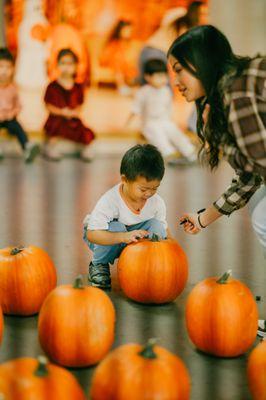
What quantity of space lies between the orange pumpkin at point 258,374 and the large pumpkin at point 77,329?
40 centimetres

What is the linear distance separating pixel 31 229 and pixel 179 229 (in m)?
0.65

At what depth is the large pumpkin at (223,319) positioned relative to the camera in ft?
6.33

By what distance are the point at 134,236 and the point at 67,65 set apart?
413cm

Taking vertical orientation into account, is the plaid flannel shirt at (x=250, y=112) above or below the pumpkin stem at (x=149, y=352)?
above

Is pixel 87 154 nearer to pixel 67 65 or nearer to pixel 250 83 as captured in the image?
pixel 67 65

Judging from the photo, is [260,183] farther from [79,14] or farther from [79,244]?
[79,14]

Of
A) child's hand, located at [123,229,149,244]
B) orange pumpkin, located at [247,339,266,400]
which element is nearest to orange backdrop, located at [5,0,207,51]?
child's hand, located at [123,229,149,244]

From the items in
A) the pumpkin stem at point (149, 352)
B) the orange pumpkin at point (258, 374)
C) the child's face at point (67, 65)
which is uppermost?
the child's face at point (67, 65)

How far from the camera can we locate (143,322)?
219 centimetres

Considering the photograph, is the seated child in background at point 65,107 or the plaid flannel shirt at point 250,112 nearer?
the plaid flannel shirt at point 250,112

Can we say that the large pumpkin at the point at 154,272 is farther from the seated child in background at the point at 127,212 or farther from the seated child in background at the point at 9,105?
the seated child in background at the point at 9,105

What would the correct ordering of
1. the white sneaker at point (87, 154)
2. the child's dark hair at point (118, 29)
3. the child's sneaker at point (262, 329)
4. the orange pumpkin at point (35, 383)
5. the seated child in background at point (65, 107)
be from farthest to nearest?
1. the child's dark hair at point (118, 29)
2. the seated child in background at point (65, 107)
3. the white sneaker at point (87, 154)
4. the child's sneaker at point (262, 329)
5. the orange pumpkin at point (35, 383)

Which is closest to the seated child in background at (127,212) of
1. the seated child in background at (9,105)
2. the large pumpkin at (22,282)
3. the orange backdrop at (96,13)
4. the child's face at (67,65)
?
the large pumpkin at (22,282)

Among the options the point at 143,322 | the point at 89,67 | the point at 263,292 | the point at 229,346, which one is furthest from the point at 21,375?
the point at 89,67
